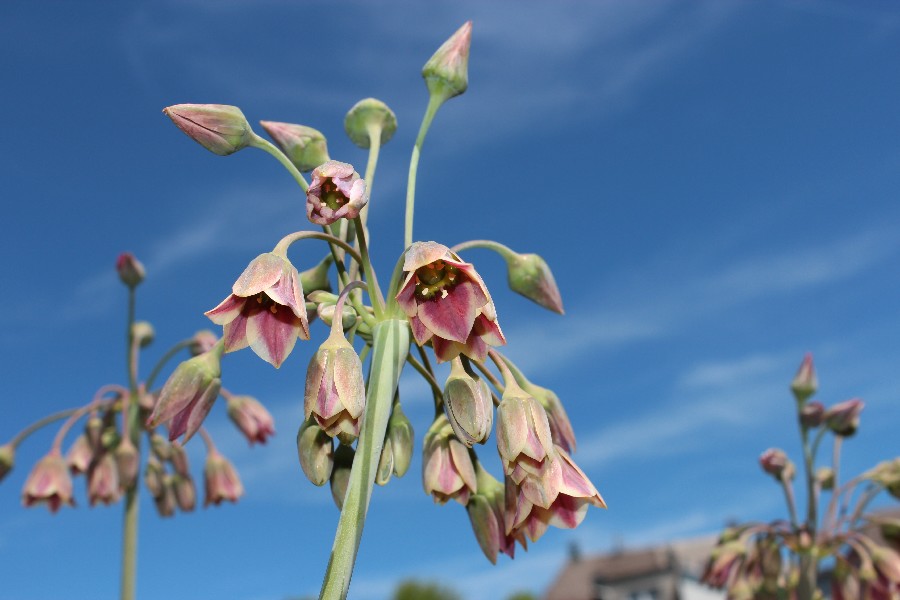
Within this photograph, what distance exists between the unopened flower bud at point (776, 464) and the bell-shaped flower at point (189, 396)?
4896mm

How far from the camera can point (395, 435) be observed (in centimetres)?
274

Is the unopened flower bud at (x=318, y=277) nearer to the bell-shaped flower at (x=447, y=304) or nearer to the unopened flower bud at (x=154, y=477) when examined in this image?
the bell-shaped flower at (x=447, y=304)

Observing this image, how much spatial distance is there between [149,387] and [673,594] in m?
43.0

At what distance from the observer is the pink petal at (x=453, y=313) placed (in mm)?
2514

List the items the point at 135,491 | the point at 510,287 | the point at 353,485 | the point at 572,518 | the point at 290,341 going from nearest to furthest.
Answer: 1. the point at 353,485
2. the point at 290,341
3. the point at 572,518
4. the point at 510,287
5. the point at 135,491

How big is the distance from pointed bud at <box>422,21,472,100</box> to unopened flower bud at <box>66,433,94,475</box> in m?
4.90

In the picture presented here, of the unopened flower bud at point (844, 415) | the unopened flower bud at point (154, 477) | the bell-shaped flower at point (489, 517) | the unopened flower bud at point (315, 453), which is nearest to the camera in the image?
the unopened flower bud at point (315, 453)

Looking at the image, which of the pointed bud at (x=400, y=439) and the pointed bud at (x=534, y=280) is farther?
the pointed bud at (x=534, y=280)

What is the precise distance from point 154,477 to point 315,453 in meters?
5.53

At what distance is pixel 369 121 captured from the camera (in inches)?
139

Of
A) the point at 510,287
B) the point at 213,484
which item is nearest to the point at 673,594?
the point at 213,484

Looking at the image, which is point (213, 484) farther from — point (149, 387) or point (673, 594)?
point (673, 594)

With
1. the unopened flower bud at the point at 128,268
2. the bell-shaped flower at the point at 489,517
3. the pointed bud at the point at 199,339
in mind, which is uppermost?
the unopened flower bud at the point at 128,268

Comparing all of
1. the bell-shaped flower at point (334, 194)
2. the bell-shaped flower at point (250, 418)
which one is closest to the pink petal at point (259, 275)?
the bell-shaped flower at point (334, 194)
